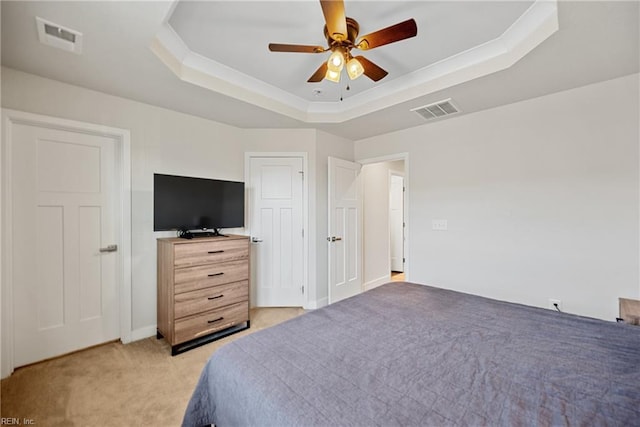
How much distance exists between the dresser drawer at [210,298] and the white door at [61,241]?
2.59 ft

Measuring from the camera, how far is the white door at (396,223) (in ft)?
19.5

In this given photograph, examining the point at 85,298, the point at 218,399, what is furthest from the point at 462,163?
the point at 85,298

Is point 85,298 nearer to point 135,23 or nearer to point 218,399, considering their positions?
point 218,399

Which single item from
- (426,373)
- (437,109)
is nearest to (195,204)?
(426,373)

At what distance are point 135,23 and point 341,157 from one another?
2.83 m

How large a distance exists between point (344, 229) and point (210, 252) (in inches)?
74.2

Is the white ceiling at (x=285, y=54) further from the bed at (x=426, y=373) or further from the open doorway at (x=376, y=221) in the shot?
the bed at (x=426, y=373)

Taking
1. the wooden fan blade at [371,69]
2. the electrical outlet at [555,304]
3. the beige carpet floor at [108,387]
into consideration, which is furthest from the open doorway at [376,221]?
the beige carpet floor at [108,387]

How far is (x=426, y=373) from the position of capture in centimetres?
102

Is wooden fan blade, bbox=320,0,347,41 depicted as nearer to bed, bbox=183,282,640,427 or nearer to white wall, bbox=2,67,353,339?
bed, bbox=183,282,640,427

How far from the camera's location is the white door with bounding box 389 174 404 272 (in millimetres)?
5949

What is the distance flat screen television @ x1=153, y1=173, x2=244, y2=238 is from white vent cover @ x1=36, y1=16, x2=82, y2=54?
1.08 meters

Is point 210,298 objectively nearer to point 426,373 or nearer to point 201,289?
point 201,289

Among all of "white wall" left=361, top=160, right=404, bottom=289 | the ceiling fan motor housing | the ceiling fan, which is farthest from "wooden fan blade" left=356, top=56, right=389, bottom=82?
"white wall" left=361, top=160, right=404, bottom=289
